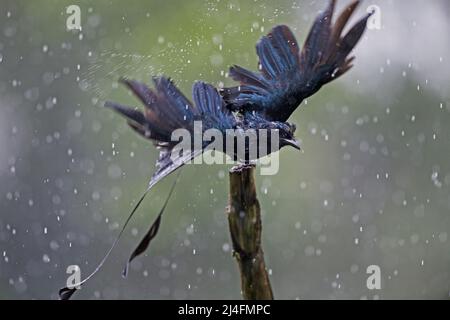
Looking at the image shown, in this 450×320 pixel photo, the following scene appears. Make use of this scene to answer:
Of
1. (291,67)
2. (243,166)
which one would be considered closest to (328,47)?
(291,67)

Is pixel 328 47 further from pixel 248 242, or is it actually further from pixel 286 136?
pixel 248 242

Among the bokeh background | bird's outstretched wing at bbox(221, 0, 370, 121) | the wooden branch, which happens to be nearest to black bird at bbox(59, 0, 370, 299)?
bird's outstretched wing at bbox(221, 0, 370, 121)

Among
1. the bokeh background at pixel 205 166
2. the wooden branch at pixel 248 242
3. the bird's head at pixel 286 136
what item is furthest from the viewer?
the bokeh background at pixel 205 166

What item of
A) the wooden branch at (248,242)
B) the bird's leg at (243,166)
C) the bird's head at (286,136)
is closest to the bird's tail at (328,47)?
the bird's head at (286,136)

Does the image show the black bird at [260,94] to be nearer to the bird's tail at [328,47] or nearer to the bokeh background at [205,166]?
the bird's tail at [328,47]

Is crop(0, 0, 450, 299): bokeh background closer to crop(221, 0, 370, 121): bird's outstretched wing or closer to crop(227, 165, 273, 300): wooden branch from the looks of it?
crop(221, 0, 370, 121): bird's outstretched wing
